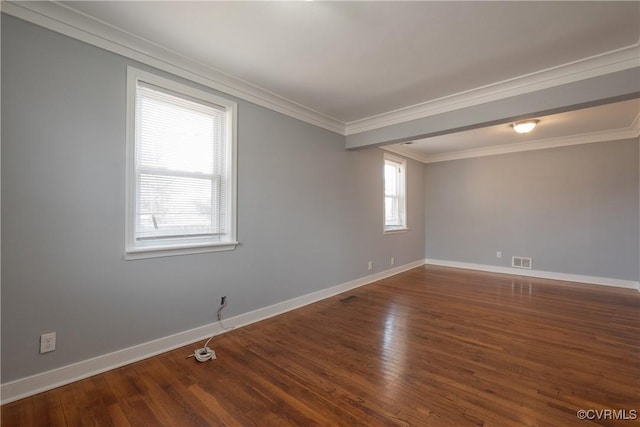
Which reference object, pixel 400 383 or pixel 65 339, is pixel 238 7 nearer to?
pixel 65 339

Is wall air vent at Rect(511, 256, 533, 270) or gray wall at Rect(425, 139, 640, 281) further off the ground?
gray wall at Rect(425, 139, 640, 281)

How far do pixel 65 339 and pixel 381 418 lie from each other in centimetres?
221

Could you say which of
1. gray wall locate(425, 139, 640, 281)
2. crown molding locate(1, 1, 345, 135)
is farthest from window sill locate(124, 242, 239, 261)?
gray wall locate(425, 139, 640, 281)

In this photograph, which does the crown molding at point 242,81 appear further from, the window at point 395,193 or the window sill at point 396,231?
the window sill at point 396,231

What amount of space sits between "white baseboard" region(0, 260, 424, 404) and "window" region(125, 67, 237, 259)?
77cm

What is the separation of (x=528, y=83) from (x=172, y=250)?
3.79 m

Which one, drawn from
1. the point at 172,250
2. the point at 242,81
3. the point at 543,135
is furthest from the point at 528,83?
the point at 172,250

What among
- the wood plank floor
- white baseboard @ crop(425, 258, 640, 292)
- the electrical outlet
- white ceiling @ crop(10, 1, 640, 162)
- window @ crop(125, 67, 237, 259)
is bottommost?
the wood plank floor

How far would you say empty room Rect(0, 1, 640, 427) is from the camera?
1.78m

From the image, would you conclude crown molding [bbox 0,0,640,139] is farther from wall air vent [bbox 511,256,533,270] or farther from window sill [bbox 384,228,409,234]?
wall air vent [bbox 511,256,533,270]

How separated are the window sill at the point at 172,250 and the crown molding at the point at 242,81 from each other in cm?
158

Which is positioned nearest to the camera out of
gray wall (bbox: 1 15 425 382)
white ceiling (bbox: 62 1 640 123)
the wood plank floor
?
the wood plank floor

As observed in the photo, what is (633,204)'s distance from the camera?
441 cm

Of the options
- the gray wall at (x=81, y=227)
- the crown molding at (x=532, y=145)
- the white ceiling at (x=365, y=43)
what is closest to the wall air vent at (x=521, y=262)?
the crown molding at (x=532, y=145)
